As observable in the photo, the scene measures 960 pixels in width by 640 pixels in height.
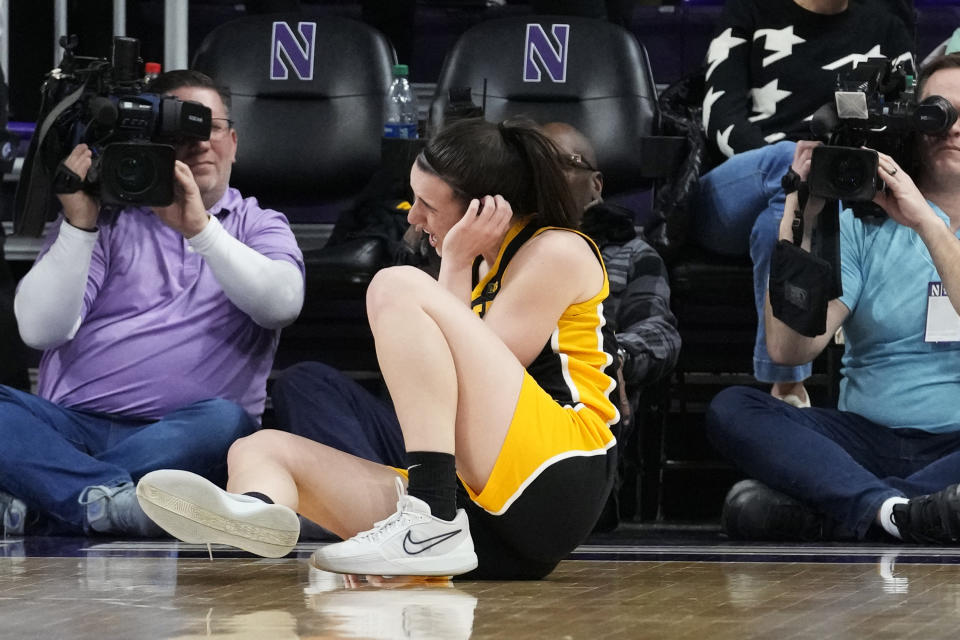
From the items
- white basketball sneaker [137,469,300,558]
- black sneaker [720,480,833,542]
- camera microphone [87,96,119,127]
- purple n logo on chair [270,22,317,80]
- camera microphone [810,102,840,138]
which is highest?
purple n logo on chair [270,22,317,80]

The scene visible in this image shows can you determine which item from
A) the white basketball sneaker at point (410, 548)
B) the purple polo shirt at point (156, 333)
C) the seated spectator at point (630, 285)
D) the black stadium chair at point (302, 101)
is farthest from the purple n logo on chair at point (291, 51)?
the white basketball sneaker at point (410, 548)

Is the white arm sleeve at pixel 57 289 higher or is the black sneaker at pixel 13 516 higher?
the white arm sleeve at pixel 57 289

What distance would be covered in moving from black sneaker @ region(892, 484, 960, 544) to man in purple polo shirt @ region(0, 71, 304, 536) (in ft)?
3.98

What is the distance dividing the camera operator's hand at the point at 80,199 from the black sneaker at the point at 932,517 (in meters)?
1.60

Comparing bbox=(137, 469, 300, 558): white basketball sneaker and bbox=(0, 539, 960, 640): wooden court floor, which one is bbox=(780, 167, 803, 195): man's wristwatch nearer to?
bbox=(0, 539, 960, 640): wooden court floor

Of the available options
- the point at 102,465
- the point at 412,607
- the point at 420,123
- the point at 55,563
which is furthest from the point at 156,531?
the point at 420,123

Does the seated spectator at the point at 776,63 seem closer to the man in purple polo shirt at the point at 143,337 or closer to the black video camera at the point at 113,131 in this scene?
the man in purple polo shirt at the point at 143,337

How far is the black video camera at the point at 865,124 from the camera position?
267cm

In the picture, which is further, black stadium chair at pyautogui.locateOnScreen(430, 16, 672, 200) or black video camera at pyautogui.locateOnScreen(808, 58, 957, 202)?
black stadium chair at pyautogui.locateOnScreen(430, 16, 672, 200)

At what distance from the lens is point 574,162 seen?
2.46 metres

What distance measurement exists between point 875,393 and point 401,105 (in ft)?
A: 5.01

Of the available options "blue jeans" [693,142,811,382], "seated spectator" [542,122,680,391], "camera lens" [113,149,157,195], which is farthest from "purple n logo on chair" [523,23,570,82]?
"camera lens" [113,149,157,195]

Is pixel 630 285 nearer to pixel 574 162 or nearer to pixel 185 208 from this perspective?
pixel 574 162

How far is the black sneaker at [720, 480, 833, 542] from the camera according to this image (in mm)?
2698
